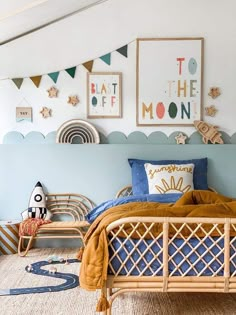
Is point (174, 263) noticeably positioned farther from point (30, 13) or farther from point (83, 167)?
point (30, 13)

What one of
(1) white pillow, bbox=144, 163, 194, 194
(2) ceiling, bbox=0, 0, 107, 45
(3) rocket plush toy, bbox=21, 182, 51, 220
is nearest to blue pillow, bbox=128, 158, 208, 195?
(1) white pillow, bbox=144, 163, 194, 194

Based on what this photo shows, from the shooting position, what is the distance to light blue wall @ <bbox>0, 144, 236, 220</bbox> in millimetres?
4805

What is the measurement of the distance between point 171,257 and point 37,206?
7.76ft

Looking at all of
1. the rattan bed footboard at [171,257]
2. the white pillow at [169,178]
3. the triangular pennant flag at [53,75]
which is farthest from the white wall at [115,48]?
the rattan bed footboard at [171,257]

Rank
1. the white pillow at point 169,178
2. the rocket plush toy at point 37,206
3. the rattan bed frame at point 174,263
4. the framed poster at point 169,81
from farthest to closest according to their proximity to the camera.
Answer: the framed poster at point 169,81
the rocket plush toy at point 37,206
the white pillow at point 169,178
the rattan bed frame at point 174,263

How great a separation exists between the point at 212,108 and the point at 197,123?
209mm

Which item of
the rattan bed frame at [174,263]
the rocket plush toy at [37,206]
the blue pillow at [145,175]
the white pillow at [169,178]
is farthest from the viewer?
the rocket plush toy at [37,206]

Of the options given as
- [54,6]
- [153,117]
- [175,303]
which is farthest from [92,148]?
[175,303]

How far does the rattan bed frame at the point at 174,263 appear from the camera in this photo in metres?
2.56

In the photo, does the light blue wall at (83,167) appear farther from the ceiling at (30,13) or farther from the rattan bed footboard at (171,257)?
the rattan bed footboard at (171,257)

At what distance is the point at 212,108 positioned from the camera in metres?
4.86

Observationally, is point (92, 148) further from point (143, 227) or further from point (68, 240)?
point (143, 227)

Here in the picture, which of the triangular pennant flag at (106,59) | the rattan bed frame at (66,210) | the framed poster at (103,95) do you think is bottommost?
the rattan bed frame at (66,210)

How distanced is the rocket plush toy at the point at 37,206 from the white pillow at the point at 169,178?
1013mm
